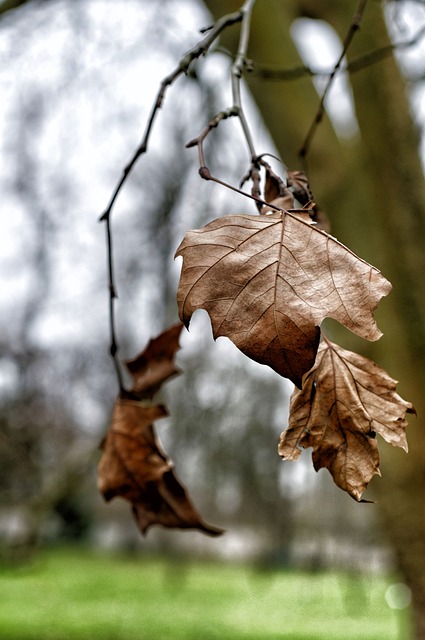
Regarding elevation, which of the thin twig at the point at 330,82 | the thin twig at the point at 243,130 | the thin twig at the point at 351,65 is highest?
the thin twig at the point at 351,65

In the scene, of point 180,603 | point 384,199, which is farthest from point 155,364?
point 180,603

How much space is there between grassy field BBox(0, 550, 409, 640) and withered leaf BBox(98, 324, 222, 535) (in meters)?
5.56

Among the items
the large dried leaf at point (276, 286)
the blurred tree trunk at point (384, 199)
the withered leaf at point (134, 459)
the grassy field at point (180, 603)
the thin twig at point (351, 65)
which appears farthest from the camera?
the grassy field at point (180, 603)

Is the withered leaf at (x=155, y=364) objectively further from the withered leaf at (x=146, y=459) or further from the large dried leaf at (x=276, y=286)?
the large dried leaf at (x=276, y=286)

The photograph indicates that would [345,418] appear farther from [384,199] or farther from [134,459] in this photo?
[384,199]

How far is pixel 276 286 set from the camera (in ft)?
1.45

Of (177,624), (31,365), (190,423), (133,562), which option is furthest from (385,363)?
(133,562)

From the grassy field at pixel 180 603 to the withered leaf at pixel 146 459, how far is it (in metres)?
5.56

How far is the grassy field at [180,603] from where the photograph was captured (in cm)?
802

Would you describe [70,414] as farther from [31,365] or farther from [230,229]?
[230,229]

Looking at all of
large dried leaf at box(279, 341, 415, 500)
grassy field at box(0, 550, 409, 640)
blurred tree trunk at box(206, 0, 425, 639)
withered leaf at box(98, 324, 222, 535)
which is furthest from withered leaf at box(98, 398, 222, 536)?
grassy field at box(0, 550, 409, 640)

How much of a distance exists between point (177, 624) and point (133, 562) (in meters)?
5.86

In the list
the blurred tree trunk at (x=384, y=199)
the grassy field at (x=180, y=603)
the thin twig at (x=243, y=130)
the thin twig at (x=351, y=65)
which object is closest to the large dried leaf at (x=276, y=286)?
the thin twig at (x=243, y=130)

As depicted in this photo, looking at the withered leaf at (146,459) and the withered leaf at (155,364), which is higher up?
the withered leaf at (155,364)
